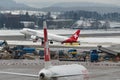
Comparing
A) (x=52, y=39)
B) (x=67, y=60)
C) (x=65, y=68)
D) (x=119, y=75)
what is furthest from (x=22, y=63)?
(x=52, y=39)

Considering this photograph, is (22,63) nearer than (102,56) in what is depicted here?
Yes

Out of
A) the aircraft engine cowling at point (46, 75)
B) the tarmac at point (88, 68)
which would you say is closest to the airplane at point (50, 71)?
the aircraft engine cowling at point (46, 75)

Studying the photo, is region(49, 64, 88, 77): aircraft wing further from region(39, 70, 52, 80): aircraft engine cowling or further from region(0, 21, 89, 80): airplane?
region(39, 70, 52, 80): aircraft engine cowling

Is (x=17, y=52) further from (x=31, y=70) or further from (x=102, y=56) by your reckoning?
(x=31, y=70)

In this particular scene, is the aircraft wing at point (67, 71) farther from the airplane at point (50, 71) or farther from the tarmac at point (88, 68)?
the tarmac at point (88, 68)

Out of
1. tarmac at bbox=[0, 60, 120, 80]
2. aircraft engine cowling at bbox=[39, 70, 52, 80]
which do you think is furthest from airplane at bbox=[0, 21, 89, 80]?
tarmac at bbox=[0, 60, 120, 80]

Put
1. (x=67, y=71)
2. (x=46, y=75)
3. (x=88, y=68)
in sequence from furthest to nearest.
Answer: (x=88, y=68), (x=67, y=71), (x=46, y=75)

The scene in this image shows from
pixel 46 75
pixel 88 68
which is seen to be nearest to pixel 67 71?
pixel 46 75

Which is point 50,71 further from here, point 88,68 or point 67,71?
point 88,68

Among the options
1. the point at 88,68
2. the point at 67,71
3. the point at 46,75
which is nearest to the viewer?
the point at 46,75

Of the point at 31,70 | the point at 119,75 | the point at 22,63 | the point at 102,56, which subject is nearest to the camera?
the point at 119,75

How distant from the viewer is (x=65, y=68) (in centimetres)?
3319

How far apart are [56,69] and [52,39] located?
85986mm

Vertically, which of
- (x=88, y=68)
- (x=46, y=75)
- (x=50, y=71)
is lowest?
(x=88, y=68)
